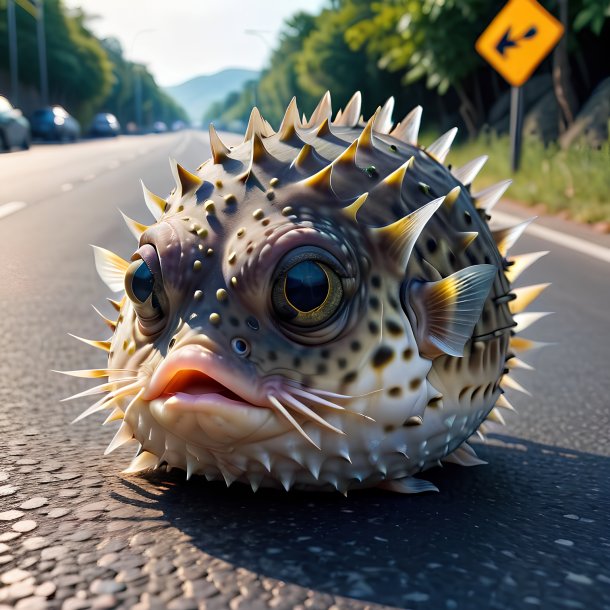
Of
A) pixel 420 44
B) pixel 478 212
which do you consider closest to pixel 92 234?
pixel 478 212

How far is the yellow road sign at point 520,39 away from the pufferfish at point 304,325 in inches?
585

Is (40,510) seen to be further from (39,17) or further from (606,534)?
(39,17)

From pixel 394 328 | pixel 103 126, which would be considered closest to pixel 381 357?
pixel 394 328

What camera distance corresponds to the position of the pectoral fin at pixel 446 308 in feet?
7.11

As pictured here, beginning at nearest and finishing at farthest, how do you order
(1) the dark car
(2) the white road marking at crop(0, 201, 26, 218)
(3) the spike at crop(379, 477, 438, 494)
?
(3) the spike at crop(379, 477, 438, 494), (2) the white road marking at crop(0, 201, 26, 218), (1) the dark car

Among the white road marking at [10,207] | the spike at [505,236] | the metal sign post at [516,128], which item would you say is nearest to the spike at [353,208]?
the spike at [505,236]

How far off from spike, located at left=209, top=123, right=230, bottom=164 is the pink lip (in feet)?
2.12

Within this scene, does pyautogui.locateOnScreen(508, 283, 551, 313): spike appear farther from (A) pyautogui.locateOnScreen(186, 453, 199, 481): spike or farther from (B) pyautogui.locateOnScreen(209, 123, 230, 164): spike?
(A) pyautogui.locateOnScreen(186, 453, 199, 481): spike

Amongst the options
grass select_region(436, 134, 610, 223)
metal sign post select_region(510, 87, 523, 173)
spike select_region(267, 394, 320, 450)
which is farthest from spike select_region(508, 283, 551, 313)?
metal sign post select_region(510, 87, 523, 173)

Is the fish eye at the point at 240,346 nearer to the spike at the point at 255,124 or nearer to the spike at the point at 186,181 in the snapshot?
the spike at the point at 186,181

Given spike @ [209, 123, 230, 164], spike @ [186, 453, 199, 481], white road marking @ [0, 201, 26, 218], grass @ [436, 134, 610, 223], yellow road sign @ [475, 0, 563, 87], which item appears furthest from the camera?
yellow road sign @ [475, 0, 563, 87]

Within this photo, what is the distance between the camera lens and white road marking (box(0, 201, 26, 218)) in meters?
11.8

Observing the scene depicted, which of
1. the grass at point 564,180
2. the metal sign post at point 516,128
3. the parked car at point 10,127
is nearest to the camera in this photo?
the grass at point 564,180

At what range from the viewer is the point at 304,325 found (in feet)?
6.68
